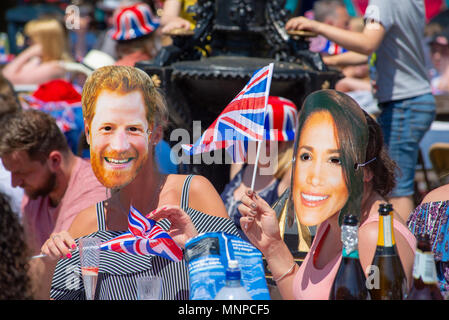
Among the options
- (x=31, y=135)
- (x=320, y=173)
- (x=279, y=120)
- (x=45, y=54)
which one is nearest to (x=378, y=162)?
(x=320, y=173)

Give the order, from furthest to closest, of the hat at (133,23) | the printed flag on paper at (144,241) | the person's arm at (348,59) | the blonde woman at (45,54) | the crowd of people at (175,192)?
1. the blonde woman at (45,54)
2. the hat at (133,23)
3. the person's arm at (348,59)
4. the printed flag on paper at (144,241)
5. the crowd of people at (175,192)

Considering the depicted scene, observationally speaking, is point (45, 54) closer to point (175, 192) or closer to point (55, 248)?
point (175, 192)

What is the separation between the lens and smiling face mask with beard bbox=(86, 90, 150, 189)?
7.69ft

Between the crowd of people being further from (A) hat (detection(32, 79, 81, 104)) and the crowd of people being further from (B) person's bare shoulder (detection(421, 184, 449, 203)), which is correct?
(A) hat (detection(32, 79, 81, 104))

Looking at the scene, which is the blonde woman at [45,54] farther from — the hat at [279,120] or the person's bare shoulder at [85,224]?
the person's bare shoulder at [85,224]

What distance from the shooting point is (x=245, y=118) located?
233 cm

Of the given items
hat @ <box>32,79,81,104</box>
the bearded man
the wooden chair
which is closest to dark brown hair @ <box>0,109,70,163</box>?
the bearded man

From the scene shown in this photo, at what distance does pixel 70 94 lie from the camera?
533cm

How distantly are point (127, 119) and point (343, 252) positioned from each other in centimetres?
88

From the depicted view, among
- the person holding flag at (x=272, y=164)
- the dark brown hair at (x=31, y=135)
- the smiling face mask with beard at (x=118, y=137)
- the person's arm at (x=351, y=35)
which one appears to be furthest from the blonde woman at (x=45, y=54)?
the smiling face mask with beard at (x=118, y=137)

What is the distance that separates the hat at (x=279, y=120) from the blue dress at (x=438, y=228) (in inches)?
40.9

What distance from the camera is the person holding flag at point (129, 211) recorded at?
227cm

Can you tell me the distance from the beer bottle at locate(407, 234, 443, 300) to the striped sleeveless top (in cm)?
75
